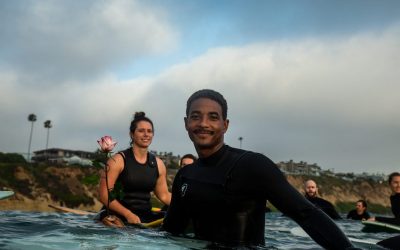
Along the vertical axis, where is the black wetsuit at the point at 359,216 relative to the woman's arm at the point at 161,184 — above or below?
below

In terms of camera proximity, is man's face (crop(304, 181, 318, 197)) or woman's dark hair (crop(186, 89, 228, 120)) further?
man's face (crop(304, 181, 318, 197))

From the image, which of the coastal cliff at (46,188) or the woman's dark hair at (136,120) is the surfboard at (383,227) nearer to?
the woman's dark hair at (136,120)

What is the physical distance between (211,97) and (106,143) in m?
1.27

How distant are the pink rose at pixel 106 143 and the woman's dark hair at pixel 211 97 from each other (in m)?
0.92

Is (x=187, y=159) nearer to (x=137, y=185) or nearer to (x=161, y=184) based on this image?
(x=161, y=184)

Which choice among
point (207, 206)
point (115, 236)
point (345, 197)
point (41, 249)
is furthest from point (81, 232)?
point (345, 197)

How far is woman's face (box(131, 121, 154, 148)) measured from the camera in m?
7.62

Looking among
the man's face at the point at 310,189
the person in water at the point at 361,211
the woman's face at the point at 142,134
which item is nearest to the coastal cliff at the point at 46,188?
the person in water at the point at 361,211

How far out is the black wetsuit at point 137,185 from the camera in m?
7.59

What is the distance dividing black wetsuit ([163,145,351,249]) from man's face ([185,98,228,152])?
0.49 ft

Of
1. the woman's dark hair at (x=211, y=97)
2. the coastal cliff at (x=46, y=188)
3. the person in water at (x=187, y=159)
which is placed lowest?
the coastal cliff at (x=46, y=188)

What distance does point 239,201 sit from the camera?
3770 millimetres

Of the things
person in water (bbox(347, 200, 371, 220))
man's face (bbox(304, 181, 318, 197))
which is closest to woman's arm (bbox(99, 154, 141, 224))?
man's face (bbox(304, 181, 318, 197))

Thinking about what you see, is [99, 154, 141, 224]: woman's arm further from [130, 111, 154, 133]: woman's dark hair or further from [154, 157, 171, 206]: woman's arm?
[154, 157, 171, 206]: woman's arm
